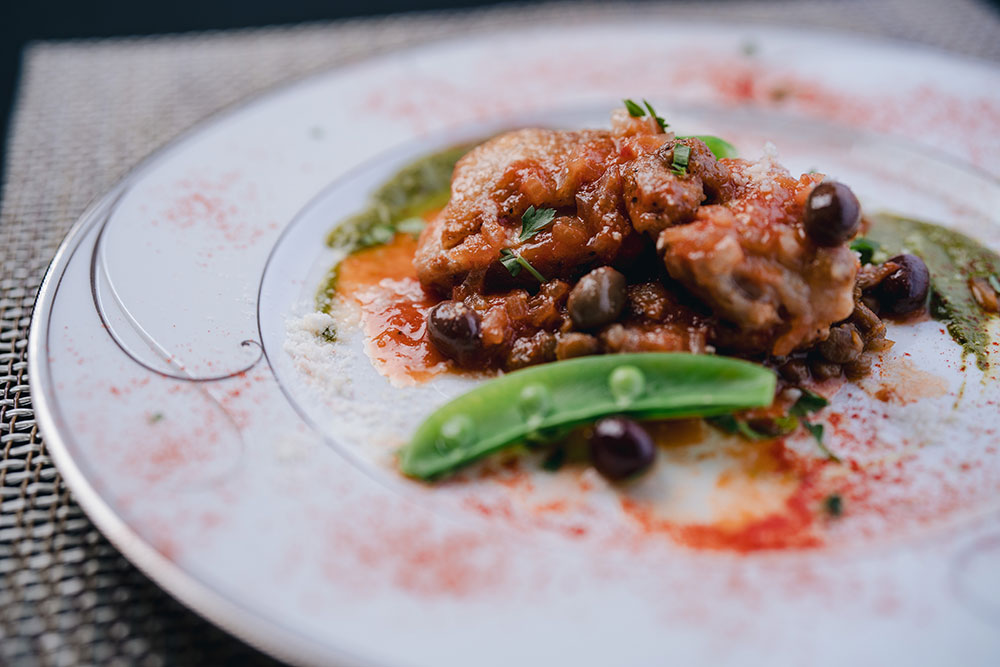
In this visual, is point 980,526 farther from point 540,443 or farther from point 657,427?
point 540,443

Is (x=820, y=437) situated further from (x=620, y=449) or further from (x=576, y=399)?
(x=576, y=399)

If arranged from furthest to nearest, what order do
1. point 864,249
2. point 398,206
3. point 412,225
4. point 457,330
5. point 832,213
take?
1. point 398,206
2. point 412,225
3. point 864,249
4. point 457,330
5. point 832,213

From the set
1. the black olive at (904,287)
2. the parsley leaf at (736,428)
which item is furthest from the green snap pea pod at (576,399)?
the black olive at (904,287)

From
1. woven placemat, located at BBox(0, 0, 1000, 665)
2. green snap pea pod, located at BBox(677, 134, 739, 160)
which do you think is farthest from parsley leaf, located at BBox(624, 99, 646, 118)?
woven placemat, located at BBox(0, 0, 1000, 665)

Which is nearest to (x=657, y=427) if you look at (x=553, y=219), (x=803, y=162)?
(x=553, y=219)

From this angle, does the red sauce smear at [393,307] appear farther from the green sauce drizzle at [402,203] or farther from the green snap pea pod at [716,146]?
the green snap pea pod at [716,146]

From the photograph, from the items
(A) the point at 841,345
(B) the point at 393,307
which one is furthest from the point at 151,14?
(A) the point at 841,345
